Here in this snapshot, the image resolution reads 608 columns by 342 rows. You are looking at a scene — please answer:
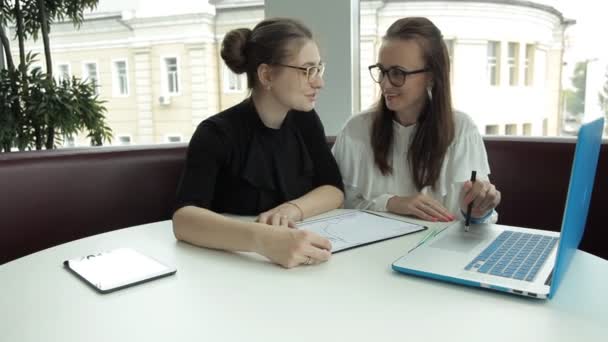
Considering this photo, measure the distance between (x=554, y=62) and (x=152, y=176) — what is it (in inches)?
95.8

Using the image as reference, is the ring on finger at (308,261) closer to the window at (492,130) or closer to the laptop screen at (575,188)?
the laptop screen at (575,188)

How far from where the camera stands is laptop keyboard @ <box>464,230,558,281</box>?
3.05 feet

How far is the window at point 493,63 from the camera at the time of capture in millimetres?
3428

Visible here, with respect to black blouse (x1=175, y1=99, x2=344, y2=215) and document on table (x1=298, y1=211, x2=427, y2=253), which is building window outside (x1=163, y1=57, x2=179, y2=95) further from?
document on table (x1=298, y1=211, x2=427, y2=253)

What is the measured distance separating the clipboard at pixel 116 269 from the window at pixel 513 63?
308 centimetres

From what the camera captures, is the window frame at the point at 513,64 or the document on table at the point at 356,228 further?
the window frame at the point at 513,64

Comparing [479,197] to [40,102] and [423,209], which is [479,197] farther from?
[40,102]

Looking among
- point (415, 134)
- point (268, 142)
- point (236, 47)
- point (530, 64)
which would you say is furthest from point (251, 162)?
point (530, 64)

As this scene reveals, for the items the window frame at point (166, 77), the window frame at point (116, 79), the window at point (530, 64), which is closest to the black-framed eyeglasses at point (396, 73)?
the window at point (530, 64)

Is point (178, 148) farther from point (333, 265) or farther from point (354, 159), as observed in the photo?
point (333, 265)

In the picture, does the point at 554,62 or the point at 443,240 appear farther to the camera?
the point at 554,62

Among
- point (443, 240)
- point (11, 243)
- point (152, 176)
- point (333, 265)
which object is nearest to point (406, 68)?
point (443, 240)

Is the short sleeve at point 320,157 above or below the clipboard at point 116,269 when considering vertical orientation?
above

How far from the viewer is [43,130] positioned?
2750 millimetres
